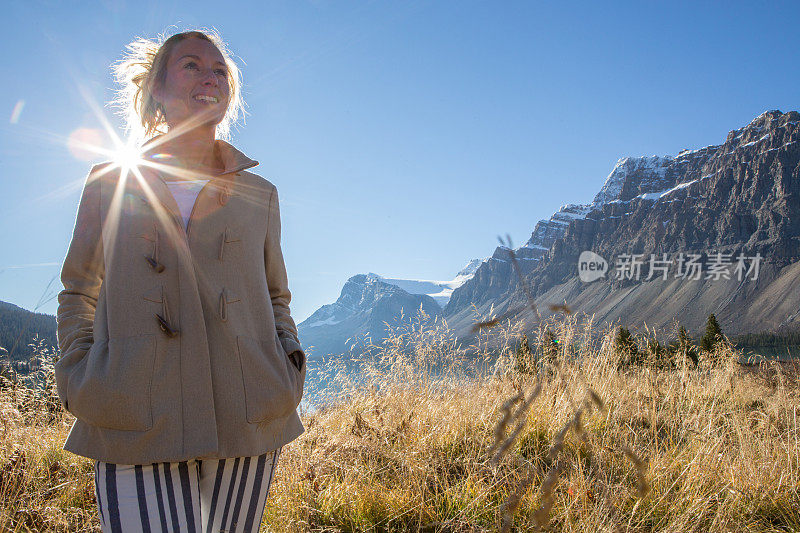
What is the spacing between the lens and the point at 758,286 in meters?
129

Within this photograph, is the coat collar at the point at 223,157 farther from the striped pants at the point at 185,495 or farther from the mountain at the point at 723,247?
the mountain at the point at 723,247

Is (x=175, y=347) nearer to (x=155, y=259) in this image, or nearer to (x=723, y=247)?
(x=155, y=259)

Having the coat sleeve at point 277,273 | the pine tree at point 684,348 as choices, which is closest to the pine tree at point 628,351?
the pine tree at point 684,348

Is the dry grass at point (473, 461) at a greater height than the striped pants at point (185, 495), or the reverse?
the striped pants at point (185, 495)

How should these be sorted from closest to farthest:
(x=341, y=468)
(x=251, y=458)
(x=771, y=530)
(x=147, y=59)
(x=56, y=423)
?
(x=251, y=458), (x=147, y=59), (x=771, y=530), (x=341, y=468), (x=56, y=423)

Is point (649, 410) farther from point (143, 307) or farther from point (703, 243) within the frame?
point (703, 243)

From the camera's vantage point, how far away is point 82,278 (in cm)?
152

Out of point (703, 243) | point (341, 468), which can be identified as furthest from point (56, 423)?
point (703, 243)

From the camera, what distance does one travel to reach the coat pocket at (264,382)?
1430 mm

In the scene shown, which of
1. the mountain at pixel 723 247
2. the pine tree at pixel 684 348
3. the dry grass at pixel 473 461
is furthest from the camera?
the mountain at pixel 723 247

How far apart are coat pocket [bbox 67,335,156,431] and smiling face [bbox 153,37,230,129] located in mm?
916

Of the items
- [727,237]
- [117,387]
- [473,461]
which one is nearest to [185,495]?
[117,387]

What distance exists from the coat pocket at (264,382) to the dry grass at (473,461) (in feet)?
2.31

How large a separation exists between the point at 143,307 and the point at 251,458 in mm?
548
